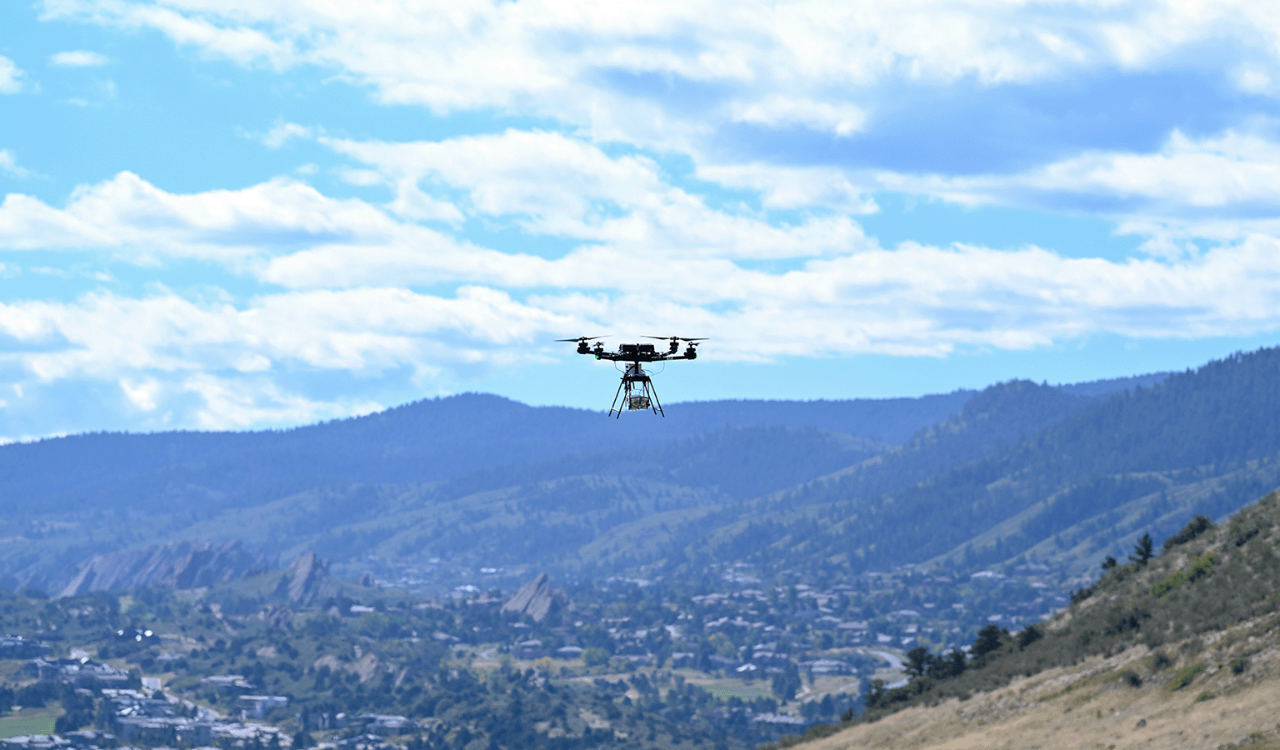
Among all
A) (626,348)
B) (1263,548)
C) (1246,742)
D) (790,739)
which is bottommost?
(790,739)

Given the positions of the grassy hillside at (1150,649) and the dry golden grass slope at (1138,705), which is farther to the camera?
the grassy hillside at (1150,649)

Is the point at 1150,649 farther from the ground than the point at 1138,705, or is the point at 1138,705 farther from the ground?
the point at 1150,649

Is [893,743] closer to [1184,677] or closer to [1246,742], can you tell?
[1184,677]

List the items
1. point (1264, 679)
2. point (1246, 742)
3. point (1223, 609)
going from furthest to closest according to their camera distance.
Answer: point (1223, 609) → point (1264, 679) → point (1246, 742)

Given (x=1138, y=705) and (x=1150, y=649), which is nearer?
(x=1138, y=705)

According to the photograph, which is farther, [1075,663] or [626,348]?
[1075,663]

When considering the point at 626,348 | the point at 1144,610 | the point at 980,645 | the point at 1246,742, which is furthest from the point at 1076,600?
the point at 626,348

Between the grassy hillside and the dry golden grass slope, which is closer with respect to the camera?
the dry golden grass slope

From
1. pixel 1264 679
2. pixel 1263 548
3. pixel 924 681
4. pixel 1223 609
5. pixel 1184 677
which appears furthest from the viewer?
pixel 924 681
